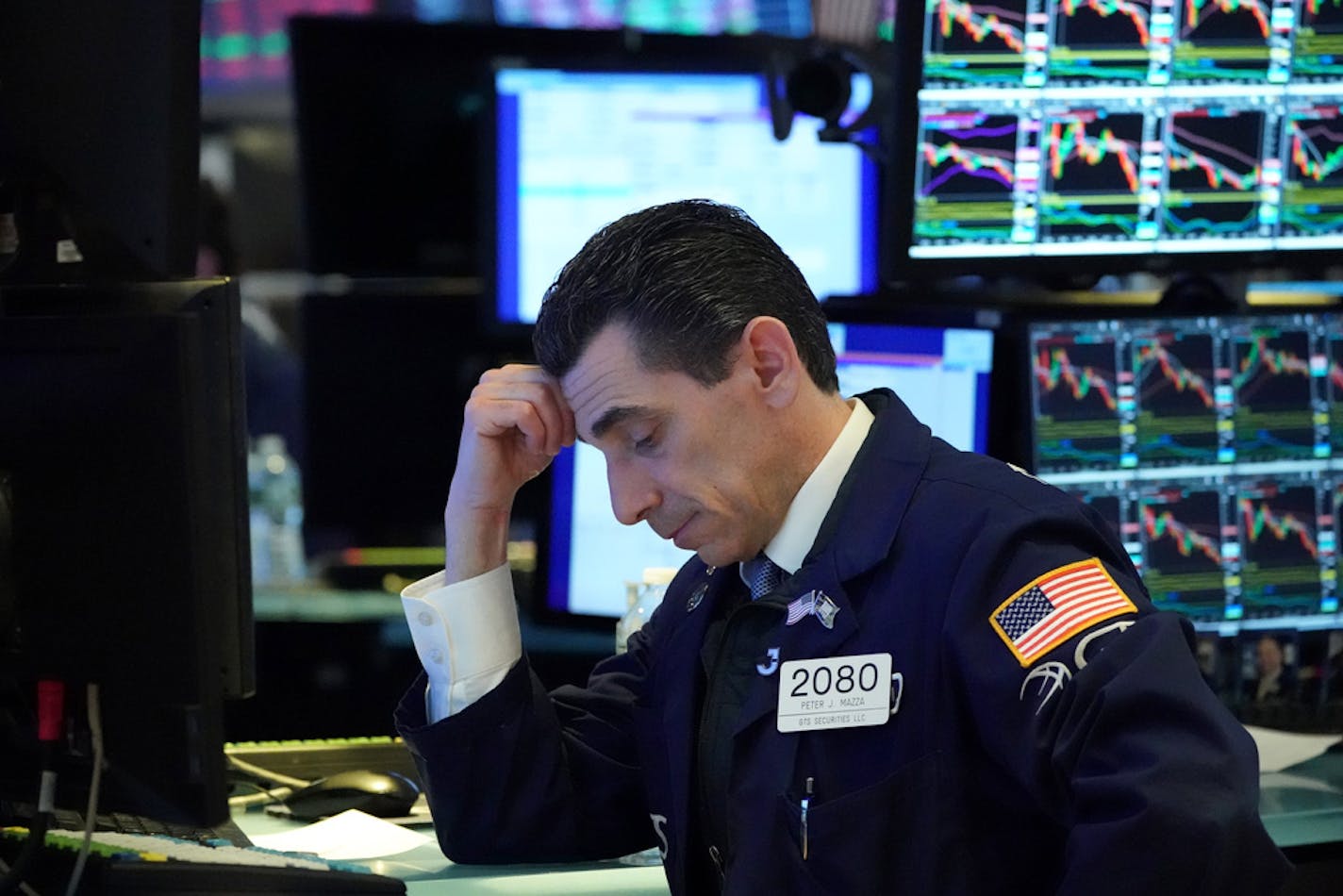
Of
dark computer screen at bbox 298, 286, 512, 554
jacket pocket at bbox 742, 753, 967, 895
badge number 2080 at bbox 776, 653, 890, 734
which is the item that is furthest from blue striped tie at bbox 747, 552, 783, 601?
dark computer screen at bbox 298, 286, 512, 554

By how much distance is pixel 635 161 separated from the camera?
7.68 ft

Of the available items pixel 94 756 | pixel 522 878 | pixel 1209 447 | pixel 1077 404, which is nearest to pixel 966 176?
pixel 1077 404

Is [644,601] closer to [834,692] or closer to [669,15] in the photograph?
[834,692]

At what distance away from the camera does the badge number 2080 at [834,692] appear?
1.32 meters

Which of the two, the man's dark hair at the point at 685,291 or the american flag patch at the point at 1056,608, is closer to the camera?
the american flag patch at the point at 1056,608

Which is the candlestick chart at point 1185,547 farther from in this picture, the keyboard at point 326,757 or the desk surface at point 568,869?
the keyboard at point 326,757

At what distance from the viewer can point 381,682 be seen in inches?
113

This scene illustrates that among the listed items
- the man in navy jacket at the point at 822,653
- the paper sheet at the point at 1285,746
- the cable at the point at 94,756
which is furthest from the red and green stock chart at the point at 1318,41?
the cable at the point at 94,756

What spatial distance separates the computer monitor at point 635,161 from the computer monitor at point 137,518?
3.59 feet

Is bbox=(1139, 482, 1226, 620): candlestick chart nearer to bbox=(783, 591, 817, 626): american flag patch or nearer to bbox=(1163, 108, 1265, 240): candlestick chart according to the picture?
bbox=(1163, 108, 1265, 240): candlestick chart

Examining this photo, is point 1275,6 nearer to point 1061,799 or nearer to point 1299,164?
point 1299,164

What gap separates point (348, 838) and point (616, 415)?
66 centimetres

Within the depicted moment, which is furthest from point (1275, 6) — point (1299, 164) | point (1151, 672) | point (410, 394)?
point (410, 394)

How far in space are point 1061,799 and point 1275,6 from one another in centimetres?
129
